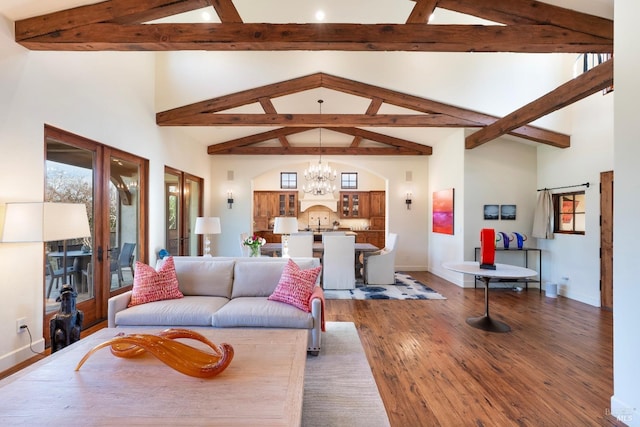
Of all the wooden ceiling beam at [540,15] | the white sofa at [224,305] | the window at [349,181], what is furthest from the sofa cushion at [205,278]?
the window at [349,181]

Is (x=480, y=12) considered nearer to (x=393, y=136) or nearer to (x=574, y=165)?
Answer: (x=574, y=165)

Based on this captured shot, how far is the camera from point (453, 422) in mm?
1963

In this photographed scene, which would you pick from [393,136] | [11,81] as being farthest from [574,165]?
[11,81]

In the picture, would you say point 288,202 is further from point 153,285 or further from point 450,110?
point 153,285

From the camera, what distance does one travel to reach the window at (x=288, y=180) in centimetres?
1045

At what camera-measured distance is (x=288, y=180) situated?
10461 mm

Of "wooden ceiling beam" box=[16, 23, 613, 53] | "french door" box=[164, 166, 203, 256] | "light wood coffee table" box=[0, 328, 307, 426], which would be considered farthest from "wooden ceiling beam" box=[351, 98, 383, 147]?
"light wood coffee table" box=[0, 328, 307, 426]

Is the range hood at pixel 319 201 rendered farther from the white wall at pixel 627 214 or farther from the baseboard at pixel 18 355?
the white wall at pixel 627 214

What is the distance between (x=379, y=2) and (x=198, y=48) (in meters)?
2.42

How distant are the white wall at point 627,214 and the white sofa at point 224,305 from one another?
2219 millimetres

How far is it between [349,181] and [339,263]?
217 inches

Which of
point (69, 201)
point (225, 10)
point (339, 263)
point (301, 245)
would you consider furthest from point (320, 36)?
point (339, 263)

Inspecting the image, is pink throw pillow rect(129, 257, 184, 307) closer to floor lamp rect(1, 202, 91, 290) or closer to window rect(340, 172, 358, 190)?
floor lamp rect(1, 202, 91, 290)

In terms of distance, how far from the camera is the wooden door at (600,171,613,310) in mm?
4316
